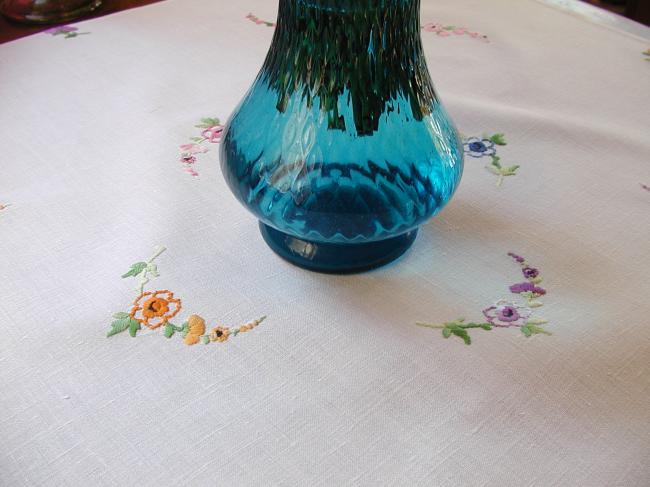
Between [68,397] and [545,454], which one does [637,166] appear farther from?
[68,397]

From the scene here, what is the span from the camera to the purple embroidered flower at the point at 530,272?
0.49 m

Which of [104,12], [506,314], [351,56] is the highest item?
[351,56]

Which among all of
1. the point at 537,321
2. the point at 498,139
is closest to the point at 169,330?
the point at 537,321

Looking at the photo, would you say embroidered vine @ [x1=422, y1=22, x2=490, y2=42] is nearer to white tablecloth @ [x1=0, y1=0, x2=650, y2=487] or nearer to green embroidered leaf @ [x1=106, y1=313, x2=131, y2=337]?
white tablecloth @ [x1=0, y1=0, x2=650, y2=487]

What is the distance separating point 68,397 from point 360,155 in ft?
0.69

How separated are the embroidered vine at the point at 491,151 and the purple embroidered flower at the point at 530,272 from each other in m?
0.11

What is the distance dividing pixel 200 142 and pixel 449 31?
334 mm

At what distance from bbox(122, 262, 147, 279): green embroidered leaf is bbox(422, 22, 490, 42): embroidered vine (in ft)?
1.51

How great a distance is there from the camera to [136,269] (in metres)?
0.49

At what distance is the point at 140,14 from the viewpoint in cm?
84

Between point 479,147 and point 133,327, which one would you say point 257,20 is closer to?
point 479,147

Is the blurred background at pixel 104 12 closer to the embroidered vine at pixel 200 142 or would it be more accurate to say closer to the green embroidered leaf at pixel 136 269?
the embroidered vine at pixel 200 142

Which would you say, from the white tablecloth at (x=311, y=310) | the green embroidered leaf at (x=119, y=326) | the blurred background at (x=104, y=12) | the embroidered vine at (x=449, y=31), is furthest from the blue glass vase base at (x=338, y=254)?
the blurred background at (x=104, y=12)

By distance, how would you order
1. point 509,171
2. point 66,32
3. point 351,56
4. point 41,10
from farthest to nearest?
point 41,10, point 66,32, point 509,171, point 351,56
